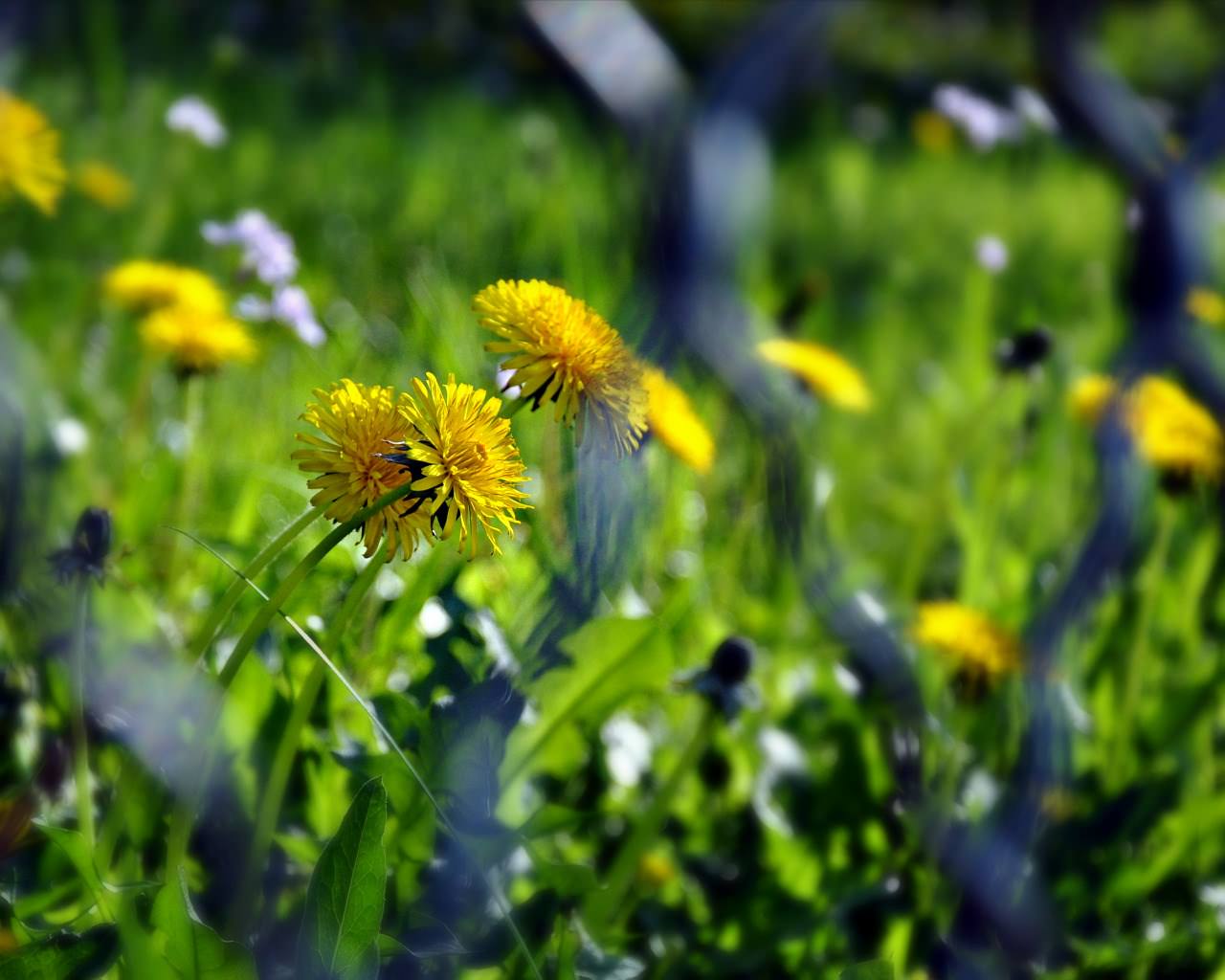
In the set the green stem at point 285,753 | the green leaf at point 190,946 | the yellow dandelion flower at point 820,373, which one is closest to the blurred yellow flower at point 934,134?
the yellow dandelion flower at point 820,373

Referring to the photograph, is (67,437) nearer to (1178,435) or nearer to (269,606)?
(269,606)

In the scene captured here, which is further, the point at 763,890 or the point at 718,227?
the point at 763,890

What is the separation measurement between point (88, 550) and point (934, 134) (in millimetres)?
2427

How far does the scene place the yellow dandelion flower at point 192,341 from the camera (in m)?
0.77

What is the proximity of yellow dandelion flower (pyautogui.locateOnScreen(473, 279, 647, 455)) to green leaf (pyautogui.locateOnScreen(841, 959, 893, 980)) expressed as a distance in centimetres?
18

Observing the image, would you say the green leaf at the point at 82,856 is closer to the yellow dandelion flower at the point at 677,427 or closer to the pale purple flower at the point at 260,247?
the yellow dandelion flower at the point at 677,427

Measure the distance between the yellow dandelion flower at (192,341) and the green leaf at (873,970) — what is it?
0.52m

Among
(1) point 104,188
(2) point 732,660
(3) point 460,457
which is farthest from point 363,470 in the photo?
(1) point 104,188

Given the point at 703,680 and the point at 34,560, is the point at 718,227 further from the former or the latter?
the point at 34,560

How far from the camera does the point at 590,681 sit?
592 mm

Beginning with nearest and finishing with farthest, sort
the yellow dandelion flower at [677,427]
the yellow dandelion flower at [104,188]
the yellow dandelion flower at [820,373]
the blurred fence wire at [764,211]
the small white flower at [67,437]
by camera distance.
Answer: the blurred fence wire at [764,211] → the yellow dandelion flower at [677,427] → the small white flower at [67,437] → the yellow dandelion flower at [820,373] → the yellow dandelion flower at [104,188]

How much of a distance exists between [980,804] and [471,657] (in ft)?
1.15

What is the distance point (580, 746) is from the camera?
A: 2.06 feet

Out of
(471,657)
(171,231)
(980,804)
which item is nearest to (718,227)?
(471,657)
